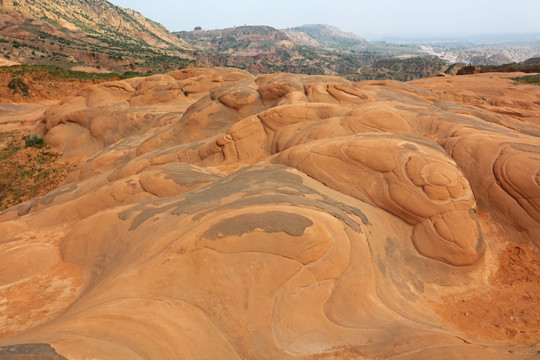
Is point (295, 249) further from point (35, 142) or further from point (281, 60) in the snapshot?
point (281, 60)

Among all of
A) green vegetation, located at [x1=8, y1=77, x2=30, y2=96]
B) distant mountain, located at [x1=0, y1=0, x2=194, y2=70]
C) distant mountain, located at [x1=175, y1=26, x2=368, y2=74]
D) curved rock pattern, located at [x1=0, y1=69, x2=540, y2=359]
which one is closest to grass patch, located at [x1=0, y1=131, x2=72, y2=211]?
curved rock pattern, located at [x1=0, y1=69, x2=540, y2=359]

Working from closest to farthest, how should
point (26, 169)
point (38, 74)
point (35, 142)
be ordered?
point (26, 169)
point (35, 142)
point (38, 74)

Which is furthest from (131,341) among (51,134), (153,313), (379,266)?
(51,134)

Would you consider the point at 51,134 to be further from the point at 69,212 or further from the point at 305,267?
the point at 305,267

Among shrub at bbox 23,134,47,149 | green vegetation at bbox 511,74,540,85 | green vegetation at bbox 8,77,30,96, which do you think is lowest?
green vegetation at bbox 8,77,30,96

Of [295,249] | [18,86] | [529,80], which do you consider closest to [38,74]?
[18,86]

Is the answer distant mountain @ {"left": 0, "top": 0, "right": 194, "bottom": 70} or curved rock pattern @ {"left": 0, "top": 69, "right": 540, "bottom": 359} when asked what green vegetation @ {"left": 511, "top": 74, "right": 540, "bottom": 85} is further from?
distant mountain @ {"left": 0, "top": 0, "right": 194, "bottom": 70}
